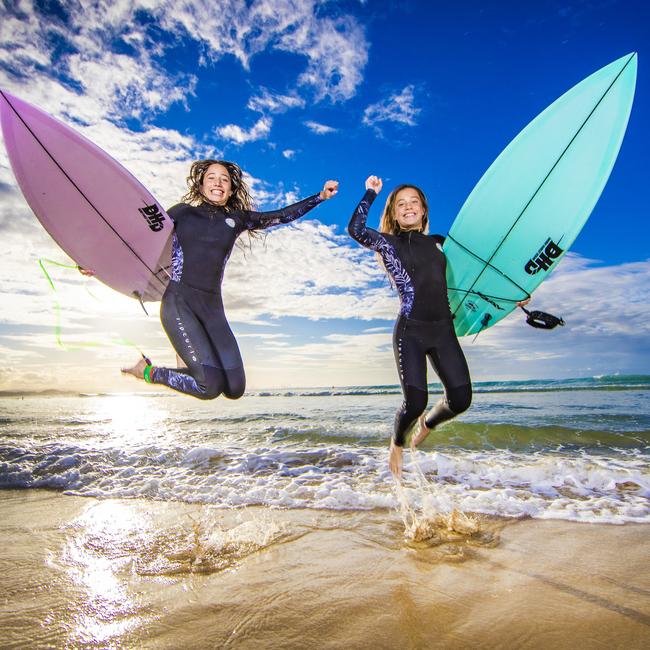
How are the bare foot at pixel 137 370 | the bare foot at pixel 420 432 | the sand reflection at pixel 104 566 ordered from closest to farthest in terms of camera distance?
1. the sand reflection at pixel 104 566
2. the bare foot at pixel 137 370
3. the bare foot at pixel 420 432

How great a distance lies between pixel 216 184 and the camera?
435 centimetres

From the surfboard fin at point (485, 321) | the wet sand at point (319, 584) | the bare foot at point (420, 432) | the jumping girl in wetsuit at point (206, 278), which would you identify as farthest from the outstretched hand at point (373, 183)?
the wet sand at point (319, 584)

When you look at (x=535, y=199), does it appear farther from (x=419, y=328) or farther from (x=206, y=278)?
(x=206, y=278)

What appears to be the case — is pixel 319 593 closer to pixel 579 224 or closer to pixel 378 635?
pixel 378 635

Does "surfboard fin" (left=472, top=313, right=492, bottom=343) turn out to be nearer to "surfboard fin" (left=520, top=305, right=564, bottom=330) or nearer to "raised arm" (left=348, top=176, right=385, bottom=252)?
"surfboard fin" (left=520, top=305, right=564, bottom=330)

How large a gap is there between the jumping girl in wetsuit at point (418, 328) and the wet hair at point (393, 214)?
21cm

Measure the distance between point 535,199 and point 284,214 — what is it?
2.76 m

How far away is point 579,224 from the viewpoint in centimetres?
453

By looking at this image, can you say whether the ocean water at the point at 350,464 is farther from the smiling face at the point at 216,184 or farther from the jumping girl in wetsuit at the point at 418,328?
the smiling face at the point at 216,184

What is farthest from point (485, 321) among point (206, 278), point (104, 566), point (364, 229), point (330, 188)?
point (104, 566)

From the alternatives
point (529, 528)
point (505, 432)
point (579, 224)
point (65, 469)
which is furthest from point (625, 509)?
point (65, 469)

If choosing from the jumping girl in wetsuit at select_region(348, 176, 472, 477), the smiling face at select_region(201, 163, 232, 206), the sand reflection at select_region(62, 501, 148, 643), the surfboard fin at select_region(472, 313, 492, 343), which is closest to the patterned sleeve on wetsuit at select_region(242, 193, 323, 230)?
the smiling face at select_region(201, 163, 232, 206)

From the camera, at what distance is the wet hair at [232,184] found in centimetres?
445

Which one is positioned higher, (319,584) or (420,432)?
(420,432)
